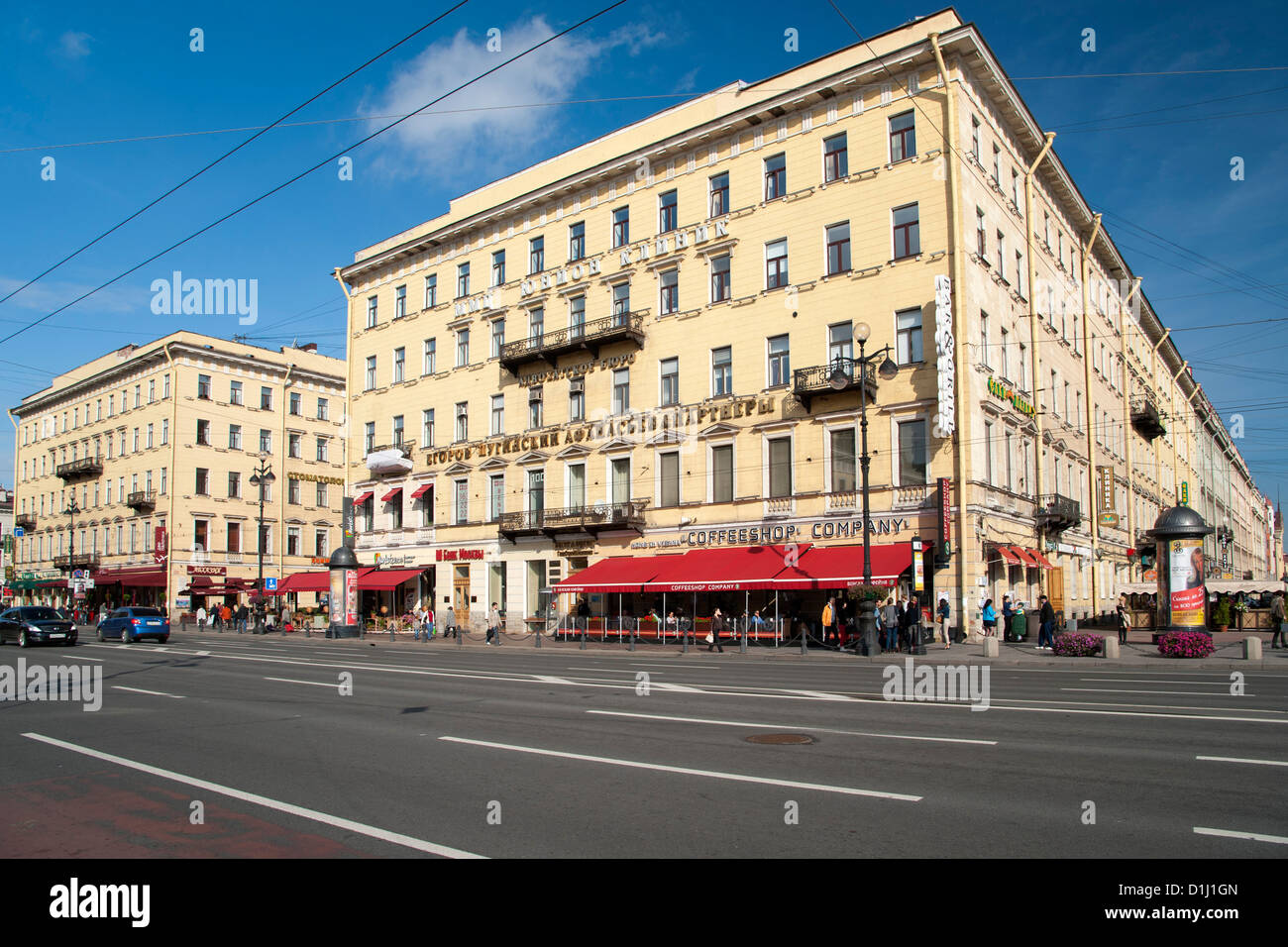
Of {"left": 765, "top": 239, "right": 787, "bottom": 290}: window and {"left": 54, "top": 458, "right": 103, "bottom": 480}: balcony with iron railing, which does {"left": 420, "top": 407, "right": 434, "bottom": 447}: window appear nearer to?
{"left": 765, "top": 239, "right": 787, "bottom": 290}: window

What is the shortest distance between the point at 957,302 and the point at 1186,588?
11.1 meters

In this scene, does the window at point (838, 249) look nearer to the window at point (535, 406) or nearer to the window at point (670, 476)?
the window at point (670, 476)

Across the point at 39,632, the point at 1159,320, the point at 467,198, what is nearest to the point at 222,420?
the point at 467,198

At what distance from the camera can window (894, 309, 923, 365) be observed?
31.8 metres

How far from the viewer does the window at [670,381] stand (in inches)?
1517

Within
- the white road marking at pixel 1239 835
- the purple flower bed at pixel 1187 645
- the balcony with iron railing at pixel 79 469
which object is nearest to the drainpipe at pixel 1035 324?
the purple flower bed at pixel 1187 645

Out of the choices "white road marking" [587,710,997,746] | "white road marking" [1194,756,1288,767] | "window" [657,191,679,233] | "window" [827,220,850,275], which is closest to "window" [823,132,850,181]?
"window" [827,220,850,275]

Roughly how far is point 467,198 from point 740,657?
30.5 meters

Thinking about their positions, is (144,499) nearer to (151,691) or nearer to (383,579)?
(383,579)

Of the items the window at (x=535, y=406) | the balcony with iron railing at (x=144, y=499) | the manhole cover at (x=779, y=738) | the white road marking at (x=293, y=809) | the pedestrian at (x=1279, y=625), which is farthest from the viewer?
the balcony with iron railing at (x=144, y=499)

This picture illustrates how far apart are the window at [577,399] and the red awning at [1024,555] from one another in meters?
18.8

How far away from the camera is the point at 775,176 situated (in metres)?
36.3
